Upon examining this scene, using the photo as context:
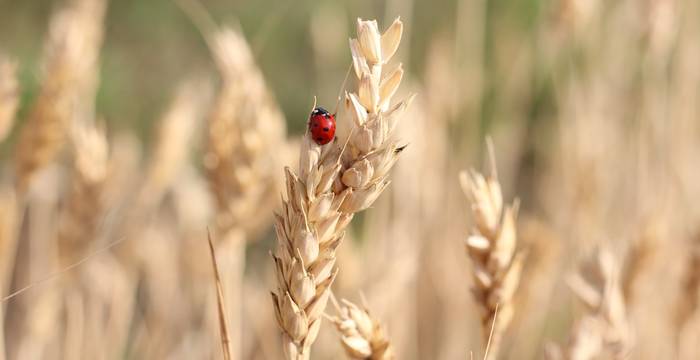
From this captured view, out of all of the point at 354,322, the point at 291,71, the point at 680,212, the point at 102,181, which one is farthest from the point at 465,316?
the point at 291,71

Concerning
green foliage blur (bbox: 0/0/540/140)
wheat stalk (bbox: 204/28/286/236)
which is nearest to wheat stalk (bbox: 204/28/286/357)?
wheat stalk (bbox: 204/28/286/236)

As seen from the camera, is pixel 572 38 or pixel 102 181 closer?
pixel 102 181

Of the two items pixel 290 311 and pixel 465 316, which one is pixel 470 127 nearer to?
pixel 465 316

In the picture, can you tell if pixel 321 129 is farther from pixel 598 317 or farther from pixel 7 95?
pixel 7 95

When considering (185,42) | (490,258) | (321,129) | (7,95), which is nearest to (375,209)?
(7,95)

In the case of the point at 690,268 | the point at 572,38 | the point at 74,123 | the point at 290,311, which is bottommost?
the point at 690,268

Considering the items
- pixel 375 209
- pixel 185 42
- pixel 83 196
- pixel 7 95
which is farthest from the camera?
pixel 185 42

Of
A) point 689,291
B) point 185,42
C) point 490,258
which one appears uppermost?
point 185,42
